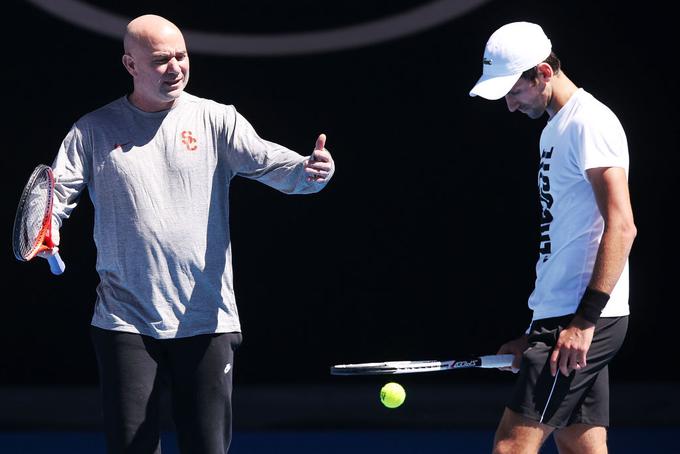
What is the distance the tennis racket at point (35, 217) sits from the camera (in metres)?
3.68

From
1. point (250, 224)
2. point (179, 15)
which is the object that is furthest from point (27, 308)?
point (179, 15)

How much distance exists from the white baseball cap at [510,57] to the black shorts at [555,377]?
68 centimetres

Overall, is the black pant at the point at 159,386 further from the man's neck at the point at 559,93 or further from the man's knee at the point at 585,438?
the man's neck at the point at 559,93

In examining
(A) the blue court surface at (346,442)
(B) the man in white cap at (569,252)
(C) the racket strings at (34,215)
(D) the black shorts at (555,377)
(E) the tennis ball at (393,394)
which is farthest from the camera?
(A) the blue court surface at (346,442)

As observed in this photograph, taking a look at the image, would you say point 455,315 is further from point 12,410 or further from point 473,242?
point 12,410

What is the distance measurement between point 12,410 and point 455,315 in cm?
212

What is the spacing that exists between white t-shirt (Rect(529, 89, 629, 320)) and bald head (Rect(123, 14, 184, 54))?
1.17 meters

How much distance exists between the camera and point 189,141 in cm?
382

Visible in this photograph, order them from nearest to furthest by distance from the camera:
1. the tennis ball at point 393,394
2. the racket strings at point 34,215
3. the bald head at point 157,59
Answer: the racket strings at point 34,215, the bald head at point 157,59, the tennis ball at point 393,394

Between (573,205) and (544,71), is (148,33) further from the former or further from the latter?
(573,205)

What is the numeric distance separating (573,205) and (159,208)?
47.6 inches

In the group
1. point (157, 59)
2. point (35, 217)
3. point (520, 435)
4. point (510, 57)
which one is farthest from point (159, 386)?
point (510, 57)

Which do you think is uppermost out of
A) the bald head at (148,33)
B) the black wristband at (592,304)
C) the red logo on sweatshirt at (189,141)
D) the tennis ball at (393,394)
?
the bald head at (148,33)

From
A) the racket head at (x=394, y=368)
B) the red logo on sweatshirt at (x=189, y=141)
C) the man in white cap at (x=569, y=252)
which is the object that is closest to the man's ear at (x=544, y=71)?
the man in white cap at (x=569, y=252)
